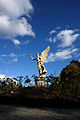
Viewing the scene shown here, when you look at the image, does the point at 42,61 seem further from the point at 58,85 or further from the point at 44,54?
the point at 58,85

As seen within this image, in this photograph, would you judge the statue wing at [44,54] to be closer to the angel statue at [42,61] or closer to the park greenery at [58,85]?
the angel statue at [42,61]

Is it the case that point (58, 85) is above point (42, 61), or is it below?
below

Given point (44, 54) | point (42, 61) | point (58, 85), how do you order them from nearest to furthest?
point (58, 85), point (42, 61), point (44, 54)

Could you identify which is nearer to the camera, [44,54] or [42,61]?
[42,61]

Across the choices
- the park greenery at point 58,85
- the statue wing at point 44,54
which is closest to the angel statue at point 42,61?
the statue wing at point 44,54

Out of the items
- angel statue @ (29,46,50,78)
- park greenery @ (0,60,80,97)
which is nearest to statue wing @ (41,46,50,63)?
angel statue @ (29,46,50,78)

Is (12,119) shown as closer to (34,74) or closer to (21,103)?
(21,103)

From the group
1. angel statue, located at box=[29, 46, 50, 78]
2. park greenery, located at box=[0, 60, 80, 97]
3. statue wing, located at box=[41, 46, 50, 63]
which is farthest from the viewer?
statue wing, located at box=[41, 46, 50, 63]

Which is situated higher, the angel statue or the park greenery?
the angel statue

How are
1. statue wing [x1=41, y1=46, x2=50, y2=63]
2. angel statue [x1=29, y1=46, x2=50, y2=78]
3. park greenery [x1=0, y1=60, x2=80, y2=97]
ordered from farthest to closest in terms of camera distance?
1. statue wing [x1=41, y1=46, x2=50, y2=63]
2. angel statue [x1=29, y1=46, x2=50, y2=78]
3. park greenery [x1=0, y1=60, x2=80, y2=97]

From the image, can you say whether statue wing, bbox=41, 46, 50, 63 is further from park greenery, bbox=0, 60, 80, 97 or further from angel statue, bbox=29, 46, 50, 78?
park greenery, bbox=0, 60, 80, 97

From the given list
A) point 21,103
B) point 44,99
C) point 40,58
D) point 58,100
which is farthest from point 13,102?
point 40,58

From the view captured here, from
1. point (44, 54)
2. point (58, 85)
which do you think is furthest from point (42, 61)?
point (58, 85)

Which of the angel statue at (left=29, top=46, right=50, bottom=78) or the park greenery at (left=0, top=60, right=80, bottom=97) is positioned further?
the angel statue at (left=29, top=46, right=50, bottom=78)
